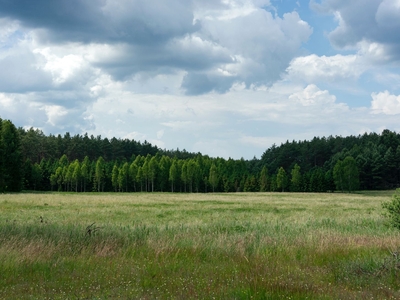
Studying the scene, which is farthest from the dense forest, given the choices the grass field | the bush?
the bush

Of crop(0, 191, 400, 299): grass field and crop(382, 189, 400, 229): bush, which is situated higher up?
crop(382, 189, 400, 229): bush

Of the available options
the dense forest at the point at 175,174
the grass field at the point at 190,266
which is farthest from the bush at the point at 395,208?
the dense forest at the point at 175,174

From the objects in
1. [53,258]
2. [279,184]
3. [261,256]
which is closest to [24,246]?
[53,258]

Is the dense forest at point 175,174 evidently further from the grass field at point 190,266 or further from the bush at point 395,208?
the bush at point 395,208


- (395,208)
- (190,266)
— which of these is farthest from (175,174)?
(190,266)

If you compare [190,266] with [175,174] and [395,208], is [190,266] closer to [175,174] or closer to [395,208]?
[395,208]

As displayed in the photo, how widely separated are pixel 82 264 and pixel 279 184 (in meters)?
99.1

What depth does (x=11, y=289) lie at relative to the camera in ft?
24.2

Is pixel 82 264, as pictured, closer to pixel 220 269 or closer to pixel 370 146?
pixel 220 269

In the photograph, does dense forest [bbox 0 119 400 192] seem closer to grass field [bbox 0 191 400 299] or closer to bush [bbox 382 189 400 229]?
grass field [bbox 0 191 400 299]

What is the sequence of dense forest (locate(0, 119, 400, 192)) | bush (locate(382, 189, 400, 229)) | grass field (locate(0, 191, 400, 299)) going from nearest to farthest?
1. grass field (locate(0, 191, 400, 299))
2. bush (locate(382, 189, 400, 229))
3. dense forest (locate(0, 119, 400, 192))

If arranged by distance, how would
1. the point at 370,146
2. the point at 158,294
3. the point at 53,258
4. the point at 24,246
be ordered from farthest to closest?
the point at 370,146 < the point at 24,246 < the point at 53,258 < the point at 158,294

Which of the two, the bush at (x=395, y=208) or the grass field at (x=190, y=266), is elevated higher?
the bush at (x=395, y=208)

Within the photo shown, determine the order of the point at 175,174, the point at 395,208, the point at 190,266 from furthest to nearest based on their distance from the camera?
1. the point at 175,174
2. the point at 395,208
3. the point at 190,266
